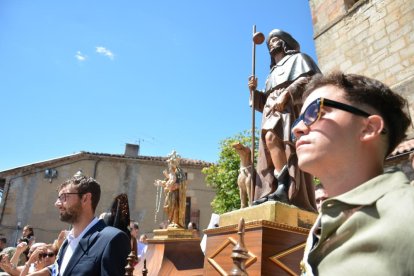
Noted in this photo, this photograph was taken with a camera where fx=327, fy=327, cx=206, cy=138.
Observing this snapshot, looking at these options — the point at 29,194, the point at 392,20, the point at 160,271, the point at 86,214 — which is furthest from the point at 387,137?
A: the point at 29,194

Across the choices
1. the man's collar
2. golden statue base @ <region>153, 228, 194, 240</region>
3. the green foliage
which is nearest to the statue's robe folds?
the man's collar

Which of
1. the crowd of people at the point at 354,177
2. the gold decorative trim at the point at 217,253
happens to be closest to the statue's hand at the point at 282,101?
the gold decorative trim at the point at 217,253

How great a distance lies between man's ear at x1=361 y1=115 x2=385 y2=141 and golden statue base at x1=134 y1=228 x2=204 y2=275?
5.48m

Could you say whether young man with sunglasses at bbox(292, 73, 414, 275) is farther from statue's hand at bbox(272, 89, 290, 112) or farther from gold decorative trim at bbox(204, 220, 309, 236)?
statue's hand at bbox(272, 89, 290, 112)

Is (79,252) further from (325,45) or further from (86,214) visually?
(325,45)

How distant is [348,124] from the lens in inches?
51.0

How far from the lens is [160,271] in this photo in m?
6.00

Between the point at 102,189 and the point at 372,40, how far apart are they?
18430 millimetres

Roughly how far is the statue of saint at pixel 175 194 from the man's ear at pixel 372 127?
6.49m

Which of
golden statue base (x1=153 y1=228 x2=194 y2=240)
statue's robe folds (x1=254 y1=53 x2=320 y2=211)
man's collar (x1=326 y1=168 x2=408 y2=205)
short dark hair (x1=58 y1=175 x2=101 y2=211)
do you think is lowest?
golden statue base (x1=153 y1=228 x2=194 y2=240)

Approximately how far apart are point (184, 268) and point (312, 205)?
141 inches

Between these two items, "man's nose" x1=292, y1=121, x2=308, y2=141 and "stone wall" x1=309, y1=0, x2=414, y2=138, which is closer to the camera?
"man's nose" x1=292, y1=121, x2=308, y2=141

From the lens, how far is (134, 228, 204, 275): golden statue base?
20.3ft

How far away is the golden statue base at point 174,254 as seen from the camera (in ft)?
20.3
